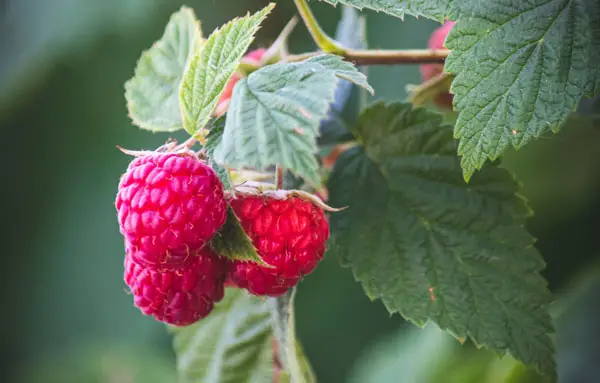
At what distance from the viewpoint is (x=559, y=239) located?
98 centimetres

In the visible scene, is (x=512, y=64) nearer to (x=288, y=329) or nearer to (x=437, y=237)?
(x=437, y=237)

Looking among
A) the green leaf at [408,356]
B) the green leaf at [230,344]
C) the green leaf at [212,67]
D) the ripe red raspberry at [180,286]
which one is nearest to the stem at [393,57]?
the green leaf at [212,67]

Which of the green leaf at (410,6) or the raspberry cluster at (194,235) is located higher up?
the green leaf at (410,6)

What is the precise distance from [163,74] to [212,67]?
228 millimetres

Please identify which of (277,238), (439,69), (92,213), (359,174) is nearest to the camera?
(277,238)

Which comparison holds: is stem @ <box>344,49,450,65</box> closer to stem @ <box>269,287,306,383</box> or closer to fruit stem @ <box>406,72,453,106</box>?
fruit stem @ <box>406,72,453,106</box>

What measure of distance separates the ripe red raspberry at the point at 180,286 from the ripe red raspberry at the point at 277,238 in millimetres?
21

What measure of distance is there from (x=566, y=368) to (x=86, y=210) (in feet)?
4.36

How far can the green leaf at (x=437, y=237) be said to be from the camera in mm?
618

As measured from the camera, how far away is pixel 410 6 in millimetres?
529

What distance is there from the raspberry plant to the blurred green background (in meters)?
0.42

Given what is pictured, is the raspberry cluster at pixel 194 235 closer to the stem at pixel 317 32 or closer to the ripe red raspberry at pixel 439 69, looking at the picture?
the stem at pixel 317 32

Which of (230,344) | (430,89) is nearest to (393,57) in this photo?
(430,89)

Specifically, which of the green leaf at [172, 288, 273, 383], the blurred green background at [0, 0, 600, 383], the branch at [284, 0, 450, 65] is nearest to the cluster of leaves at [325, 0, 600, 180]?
the branch at [284, 0, 450, 65]
